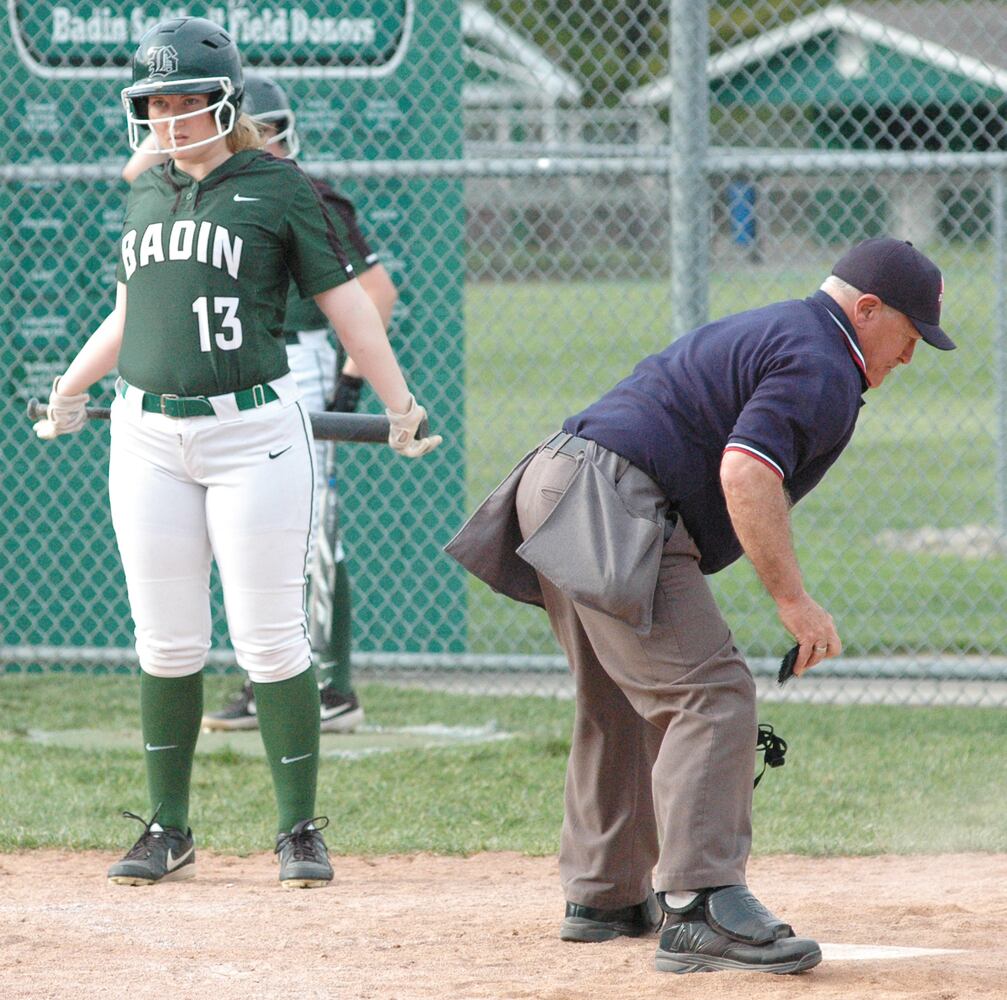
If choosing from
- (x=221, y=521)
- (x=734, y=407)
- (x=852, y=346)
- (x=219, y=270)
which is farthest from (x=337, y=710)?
(x=852, y=346)

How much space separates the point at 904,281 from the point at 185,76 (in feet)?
5.80

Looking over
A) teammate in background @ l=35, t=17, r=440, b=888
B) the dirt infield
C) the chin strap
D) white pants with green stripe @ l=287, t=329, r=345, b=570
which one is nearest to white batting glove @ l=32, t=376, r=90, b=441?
teammate in background @ l=35, t=17, r=440, b=888

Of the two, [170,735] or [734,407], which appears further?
[170,735]

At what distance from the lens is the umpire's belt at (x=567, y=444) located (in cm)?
347

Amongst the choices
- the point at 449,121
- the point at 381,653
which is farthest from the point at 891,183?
the point at 381,653

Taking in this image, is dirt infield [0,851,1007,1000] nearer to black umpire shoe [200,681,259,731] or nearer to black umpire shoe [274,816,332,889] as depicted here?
black umpire shoe [274,816,332,889]

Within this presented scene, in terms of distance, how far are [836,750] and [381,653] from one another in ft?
6.80

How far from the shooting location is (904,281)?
131 inches

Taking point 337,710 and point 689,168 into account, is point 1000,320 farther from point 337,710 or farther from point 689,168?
point 337,710

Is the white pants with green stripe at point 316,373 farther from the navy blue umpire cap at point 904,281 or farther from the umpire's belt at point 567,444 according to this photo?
the navy blue umpire cap at point 904,281

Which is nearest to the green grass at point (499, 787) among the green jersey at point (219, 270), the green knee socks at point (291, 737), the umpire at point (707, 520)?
the green knee socks at point (291, 737)

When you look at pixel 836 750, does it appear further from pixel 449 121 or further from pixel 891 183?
pixel 891 183

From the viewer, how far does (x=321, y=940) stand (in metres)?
3.64

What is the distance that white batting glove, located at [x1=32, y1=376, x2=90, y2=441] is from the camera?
170 inches
